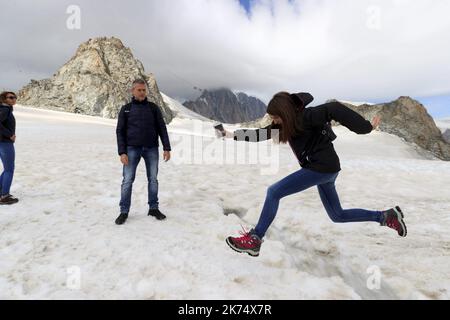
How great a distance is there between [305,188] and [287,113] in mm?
975

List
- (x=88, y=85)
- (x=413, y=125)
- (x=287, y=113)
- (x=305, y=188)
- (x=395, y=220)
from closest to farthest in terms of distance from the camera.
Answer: (x=287, y=113) → (x=305, y=188) → (x=395, y=220) → (x=413, y=125) → (x=88, y=85)

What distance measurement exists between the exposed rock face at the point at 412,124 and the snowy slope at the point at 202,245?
3331 centimetres

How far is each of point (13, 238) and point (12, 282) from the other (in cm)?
137

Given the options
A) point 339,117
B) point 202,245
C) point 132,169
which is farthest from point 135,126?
point 339,117

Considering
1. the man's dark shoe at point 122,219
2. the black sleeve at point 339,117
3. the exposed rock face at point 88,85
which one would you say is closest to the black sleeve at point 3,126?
the man's dark shoe at point 122,219

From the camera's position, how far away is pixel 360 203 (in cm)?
761

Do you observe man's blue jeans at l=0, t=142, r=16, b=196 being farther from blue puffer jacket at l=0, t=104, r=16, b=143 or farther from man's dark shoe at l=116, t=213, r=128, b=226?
man's dark shoe at l=116, t=213, r=128, b=226

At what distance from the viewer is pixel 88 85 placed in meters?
68.1

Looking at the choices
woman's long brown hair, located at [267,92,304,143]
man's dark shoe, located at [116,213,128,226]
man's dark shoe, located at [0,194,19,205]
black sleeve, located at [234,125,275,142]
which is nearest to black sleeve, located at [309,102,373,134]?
woman's long brown hair, located at [267,92,304,143]

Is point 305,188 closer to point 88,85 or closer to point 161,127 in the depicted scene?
point 161,127

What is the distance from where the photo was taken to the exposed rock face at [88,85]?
2662 inches
